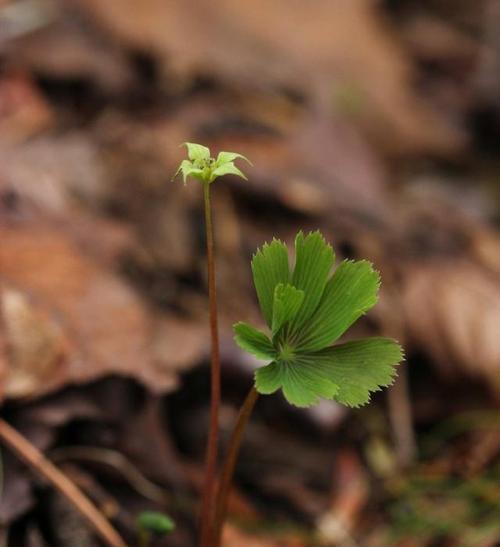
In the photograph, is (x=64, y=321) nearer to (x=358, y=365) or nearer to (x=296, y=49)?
(x=358, y=365)

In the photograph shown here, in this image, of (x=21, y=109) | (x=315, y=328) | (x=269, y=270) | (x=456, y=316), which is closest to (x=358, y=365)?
(x=315, y=328)

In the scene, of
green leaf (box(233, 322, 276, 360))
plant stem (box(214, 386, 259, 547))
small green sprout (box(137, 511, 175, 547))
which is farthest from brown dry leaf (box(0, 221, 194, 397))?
green leaf (box(233, 322, 276, 360))

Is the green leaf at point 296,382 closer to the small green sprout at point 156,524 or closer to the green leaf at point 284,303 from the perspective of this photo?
the green leaf at point 284,303

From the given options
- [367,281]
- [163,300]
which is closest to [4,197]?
[163,300]

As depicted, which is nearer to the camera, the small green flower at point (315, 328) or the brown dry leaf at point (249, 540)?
the small green flower at point (315, 328)

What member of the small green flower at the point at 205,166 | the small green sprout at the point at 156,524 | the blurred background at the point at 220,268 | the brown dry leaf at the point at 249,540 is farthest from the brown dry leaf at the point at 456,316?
the small green flower at the point at 205,166

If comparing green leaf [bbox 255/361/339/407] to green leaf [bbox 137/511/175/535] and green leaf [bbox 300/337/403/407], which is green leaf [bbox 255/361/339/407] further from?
green leaf [bbox 137/511/175/535]
